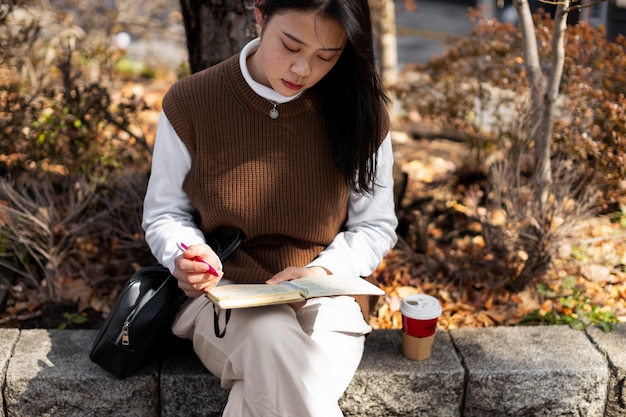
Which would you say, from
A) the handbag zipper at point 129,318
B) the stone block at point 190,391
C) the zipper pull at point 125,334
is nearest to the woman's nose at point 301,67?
the handbag zipper at point 129,318

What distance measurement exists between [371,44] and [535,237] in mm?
1397

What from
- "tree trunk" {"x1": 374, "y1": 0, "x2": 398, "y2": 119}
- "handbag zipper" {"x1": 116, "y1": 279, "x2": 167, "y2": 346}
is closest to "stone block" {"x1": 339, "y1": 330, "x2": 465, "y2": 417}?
"handbag zipper" {"x1": 116, "y1": 279, "x2": 167, "y2": 346}

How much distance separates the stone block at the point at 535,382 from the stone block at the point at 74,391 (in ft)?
3.74

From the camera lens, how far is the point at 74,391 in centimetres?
267

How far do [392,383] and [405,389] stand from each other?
0.05m

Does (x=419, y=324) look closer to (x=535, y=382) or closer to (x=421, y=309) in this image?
(x=421, y=309)

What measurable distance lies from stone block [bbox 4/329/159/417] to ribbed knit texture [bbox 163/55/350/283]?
518 millimetres

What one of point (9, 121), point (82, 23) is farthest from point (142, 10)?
point (9, 121)

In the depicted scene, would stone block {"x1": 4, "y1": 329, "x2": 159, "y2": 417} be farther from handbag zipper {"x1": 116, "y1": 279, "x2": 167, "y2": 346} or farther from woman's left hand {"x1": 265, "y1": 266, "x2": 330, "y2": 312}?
woman's left hand {"x1": 265, "y1": 266, "x2": 330, "y2": 312}

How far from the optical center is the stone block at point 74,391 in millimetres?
2662

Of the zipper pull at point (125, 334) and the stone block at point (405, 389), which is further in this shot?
the stone block at point (405, 389)

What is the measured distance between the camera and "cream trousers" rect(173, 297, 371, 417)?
88.3 inches

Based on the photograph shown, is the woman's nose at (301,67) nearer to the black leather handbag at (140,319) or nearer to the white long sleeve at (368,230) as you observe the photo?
the white long sleeve at (368,230)

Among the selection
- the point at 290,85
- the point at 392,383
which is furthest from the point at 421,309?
the point at 290,85
